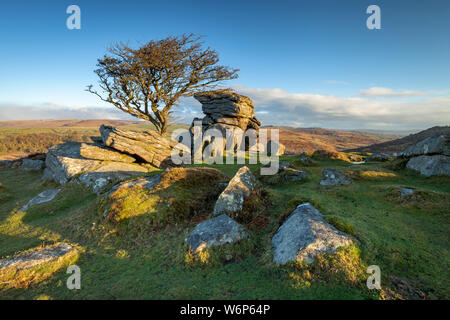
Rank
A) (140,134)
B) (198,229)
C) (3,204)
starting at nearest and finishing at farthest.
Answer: (198,229) → (3,204) → (140,134)

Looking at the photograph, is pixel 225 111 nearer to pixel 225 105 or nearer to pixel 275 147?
pixel 225 105

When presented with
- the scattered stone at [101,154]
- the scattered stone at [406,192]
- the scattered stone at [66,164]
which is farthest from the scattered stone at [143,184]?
the scattered stone at [406,192]

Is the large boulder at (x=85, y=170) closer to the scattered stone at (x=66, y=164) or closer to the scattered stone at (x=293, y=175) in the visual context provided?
the scattered stone at (x=66, y=164)

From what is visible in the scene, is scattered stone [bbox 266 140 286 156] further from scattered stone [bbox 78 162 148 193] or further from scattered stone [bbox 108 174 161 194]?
scattered stone [bbox 108 174 161 194]

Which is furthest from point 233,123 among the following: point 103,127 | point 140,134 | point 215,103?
point 103,127

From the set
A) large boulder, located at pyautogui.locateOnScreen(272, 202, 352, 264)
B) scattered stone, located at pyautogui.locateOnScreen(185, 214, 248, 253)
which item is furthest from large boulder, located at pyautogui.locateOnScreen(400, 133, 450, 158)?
scattered stone, located at pyautogui.locateOnScreen(185, 214, 248, 253)

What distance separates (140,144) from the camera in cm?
2120

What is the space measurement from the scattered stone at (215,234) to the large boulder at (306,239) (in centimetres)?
144

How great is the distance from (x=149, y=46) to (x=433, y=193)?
3271cm

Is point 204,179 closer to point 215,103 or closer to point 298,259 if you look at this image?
point 298,259

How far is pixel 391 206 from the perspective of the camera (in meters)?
10.1

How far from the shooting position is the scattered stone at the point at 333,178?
538 inches

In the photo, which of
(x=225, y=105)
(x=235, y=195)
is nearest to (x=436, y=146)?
(x=235, y=195)

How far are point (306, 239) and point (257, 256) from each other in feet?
5.93
